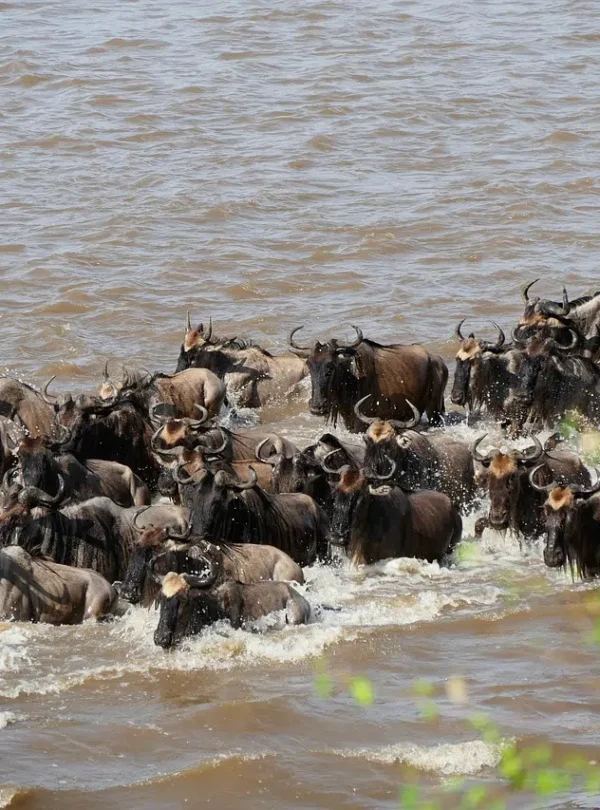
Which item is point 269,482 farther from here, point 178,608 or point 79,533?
point 178,608

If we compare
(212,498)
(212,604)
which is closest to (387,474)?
(212,498)

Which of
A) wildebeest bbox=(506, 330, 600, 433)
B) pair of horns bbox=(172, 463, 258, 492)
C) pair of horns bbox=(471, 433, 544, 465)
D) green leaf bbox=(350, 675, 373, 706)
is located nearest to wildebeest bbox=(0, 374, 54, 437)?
pair of horns bbox=(172, 463, 258, 492)

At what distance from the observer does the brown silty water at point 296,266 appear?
30.3 feet

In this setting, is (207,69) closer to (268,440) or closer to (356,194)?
(356,194)

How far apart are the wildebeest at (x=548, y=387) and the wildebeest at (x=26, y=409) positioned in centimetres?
457

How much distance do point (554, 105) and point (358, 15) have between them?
7.68 meters

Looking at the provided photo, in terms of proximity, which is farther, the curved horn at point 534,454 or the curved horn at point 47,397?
the curved horn at point 47,397

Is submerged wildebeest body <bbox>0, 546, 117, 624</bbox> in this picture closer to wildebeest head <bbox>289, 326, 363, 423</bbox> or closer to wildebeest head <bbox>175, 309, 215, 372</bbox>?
wildebeest head <bbox>289, 326, 363, 423</bbox>

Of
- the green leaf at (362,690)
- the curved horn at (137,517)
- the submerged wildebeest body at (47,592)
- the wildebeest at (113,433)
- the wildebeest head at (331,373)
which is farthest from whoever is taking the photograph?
the wildebeest head at (331,373)

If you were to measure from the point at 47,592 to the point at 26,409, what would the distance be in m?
3.79

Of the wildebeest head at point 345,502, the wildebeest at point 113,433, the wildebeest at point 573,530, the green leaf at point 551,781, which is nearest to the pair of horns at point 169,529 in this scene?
the wildebeest head at point 345,502

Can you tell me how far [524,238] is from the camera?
23.2 metres

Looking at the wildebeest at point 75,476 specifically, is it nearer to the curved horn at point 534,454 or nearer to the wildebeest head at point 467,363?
the curved horn at point 534,454

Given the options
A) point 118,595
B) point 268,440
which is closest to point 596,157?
point 268,440
